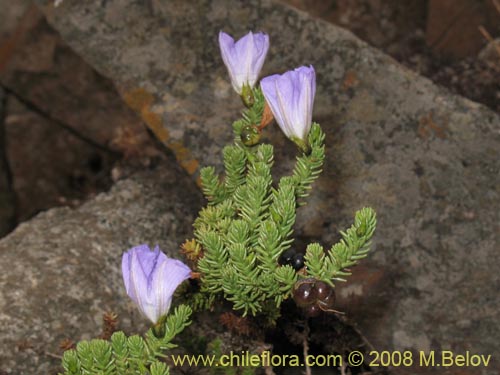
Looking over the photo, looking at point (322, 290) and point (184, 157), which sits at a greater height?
point (184, 157)

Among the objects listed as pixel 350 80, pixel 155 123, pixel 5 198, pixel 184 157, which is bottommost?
pixel 5 198

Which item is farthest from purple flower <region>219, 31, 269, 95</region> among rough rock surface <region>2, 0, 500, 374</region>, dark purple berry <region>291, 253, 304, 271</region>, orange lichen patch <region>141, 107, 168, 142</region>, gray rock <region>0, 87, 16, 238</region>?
gray rock <region>0, 87, 16, 238</region>

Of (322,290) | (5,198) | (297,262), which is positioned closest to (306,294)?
(322,290)

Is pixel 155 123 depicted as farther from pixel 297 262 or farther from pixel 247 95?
pixel 297 262

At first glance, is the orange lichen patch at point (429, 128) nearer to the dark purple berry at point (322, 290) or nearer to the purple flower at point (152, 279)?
the dark purple berry at point (322, 290)

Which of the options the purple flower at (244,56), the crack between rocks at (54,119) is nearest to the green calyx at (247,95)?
the purple flower at (244,56)
